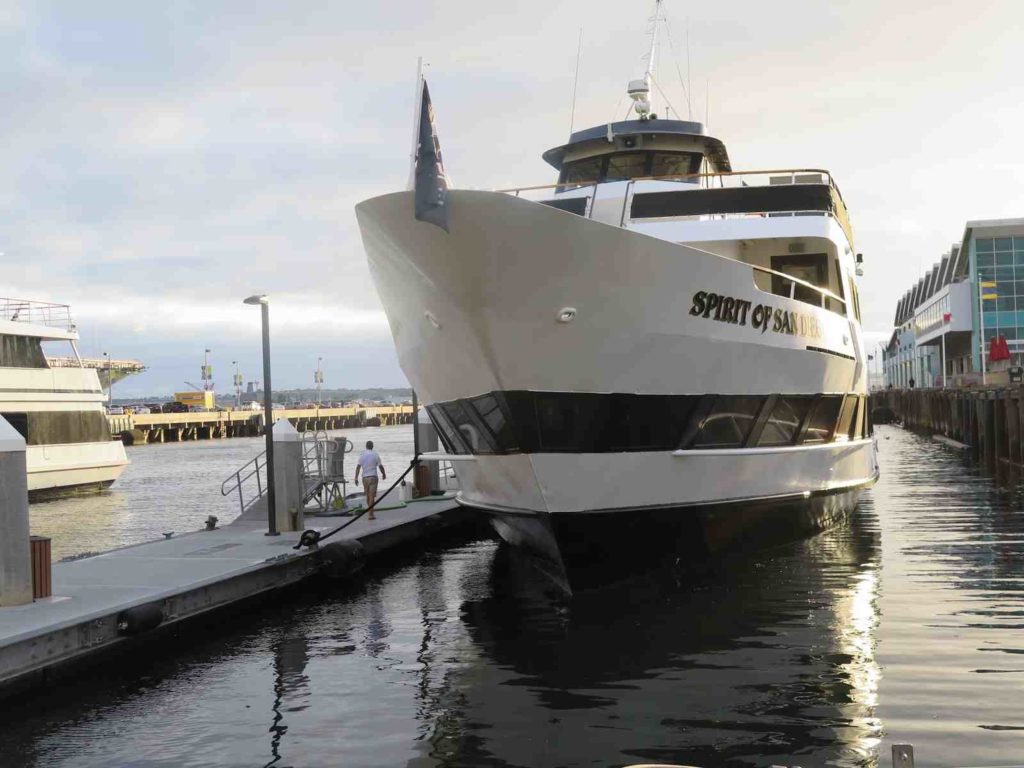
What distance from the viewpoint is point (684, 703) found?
7949mm

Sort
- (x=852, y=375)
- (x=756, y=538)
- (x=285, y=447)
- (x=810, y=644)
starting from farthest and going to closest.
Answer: (x=852, y=375)
(x=285, y=447)
(x=756, y=538)
(x=810, y=644)

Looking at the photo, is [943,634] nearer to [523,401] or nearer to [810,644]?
[810,644]

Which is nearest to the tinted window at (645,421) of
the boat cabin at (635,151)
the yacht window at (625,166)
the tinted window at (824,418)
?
the tinted window at (824,418)

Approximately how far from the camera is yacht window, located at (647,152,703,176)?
16719mm

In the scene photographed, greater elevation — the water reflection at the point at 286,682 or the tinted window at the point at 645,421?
the tinted window at the point at 645,421

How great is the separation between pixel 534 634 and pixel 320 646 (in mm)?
2234

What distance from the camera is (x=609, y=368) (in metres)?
10.5

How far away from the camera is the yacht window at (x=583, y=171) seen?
16.9 m

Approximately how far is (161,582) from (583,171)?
32.1 feet

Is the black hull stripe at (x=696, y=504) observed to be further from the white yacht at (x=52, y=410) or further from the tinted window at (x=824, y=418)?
the white yacht at (x=52, y=410)

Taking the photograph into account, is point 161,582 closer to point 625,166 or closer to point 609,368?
point 609,368

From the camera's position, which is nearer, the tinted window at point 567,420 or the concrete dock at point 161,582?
the concrete dock at point 161,582

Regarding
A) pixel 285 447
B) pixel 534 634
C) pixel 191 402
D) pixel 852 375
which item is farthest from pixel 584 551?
pixel 191 402

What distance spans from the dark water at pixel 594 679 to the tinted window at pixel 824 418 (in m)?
1.76
